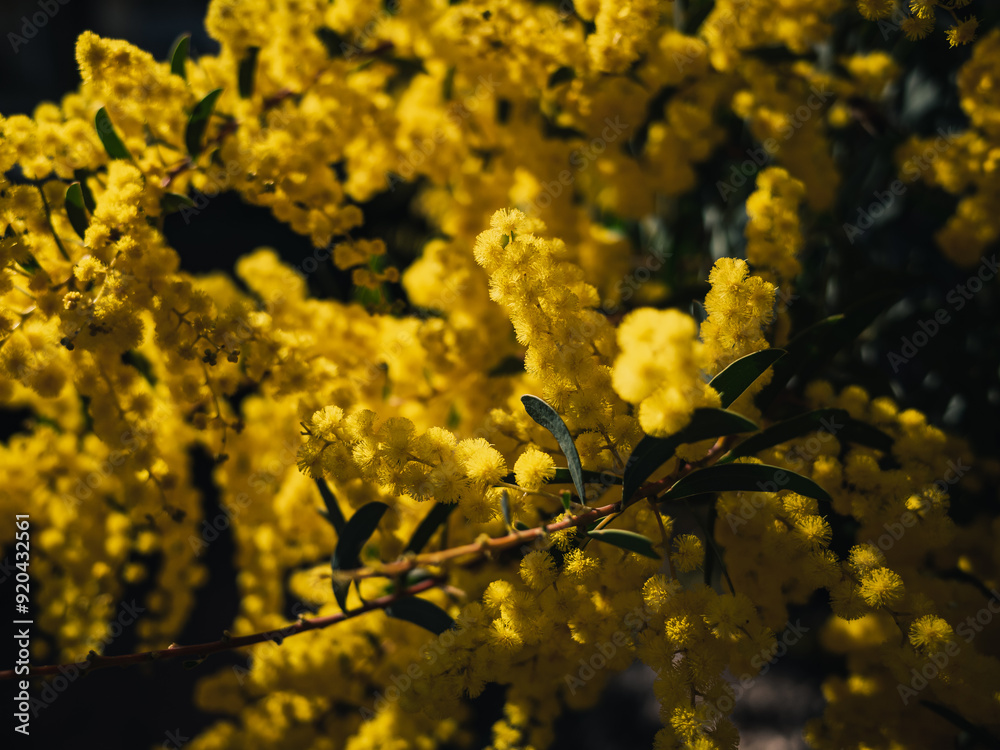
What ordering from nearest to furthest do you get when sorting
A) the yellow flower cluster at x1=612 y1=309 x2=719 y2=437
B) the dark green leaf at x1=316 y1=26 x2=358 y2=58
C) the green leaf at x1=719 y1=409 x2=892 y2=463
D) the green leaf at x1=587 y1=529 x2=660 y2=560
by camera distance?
1. the yellow flower cluster at x1=612 y1=309 x2=719 y2=437
2. the green leaf at x1=587 y1=529 x2=660 y2=560
3. the green leaf at x1=719 y1=409 x2=892 y2=463
4. the dark green leaf at x1=316 y1=26 x2=358 y2=58

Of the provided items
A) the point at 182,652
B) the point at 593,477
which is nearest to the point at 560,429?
the point at 593,477

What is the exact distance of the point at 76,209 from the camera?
104 cm

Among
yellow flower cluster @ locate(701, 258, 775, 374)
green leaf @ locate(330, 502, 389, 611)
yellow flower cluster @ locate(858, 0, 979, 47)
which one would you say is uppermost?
yellow flower cluster @ locate(858, 0, 979, 47)

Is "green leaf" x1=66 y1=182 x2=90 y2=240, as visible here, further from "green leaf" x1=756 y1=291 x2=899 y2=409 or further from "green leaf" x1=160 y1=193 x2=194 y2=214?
"green leaf" x1=756 y1=291 x2=899 y2=409

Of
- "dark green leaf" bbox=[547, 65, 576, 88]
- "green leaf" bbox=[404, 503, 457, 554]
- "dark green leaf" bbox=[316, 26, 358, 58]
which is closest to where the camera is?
"green leaf" bbox=[404, 503, 457, 554]

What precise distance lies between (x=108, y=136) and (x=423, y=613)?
95 centimetres

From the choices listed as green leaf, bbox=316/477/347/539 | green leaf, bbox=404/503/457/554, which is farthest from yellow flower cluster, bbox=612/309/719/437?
green leaf, bbox=316/477/347/539

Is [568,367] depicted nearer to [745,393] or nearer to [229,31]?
[745,393]

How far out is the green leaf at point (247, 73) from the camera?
4.06ft

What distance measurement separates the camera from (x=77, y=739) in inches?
78.7

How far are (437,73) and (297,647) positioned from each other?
51.5 inches

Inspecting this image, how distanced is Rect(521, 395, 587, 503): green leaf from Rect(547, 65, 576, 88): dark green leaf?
0.72 meters

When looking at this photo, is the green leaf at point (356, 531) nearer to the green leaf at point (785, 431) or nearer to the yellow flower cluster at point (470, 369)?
the yellow flower cluster at point (470, 369)

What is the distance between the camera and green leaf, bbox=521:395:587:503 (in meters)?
0.78
